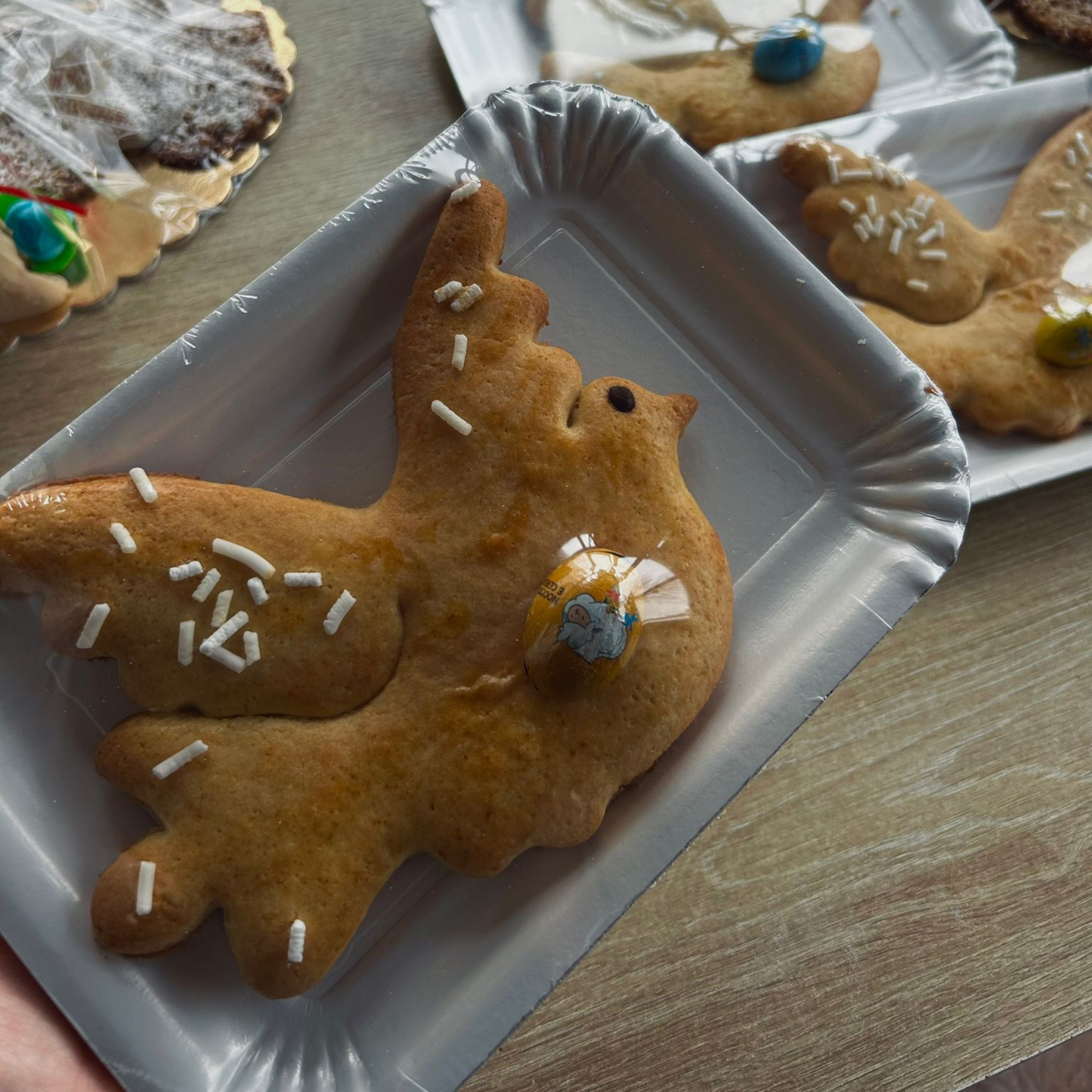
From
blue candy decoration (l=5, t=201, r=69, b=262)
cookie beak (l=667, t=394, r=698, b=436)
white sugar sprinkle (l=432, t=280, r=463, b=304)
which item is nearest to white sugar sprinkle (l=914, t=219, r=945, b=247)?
cookie beak (l=667, t=394, r=698, b=436)

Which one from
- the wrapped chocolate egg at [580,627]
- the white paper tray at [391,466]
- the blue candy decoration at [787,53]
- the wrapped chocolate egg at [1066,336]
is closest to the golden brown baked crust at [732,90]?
the blue candy decoration at [787,53]

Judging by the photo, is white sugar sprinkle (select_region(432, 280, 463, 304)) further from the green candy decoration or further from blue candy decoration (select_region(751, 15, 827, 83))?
blue candy decoration (select_region(751, 15, 827, 83))

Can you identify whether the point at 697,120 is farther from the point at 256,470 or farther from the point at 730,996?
the point at 730,996

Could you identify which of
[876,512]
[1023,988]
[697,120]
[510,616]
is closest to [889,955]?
[1023,988]

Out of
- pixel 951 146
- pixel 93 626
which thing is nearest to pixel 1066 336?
pixel 951 146

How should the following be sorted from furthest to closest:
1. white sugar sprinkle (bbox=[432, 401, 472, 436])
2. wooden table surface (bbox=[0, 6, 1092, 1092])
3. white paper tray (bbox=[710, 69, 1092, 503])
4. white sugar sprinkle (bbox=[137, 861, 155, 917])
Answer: white paper tray (bbox=[710, 69, 1092, 503]) < wooden table surface (bbox=[0, 6, 1092, 1092]) < white sugar sprinkle (bbox=[432, 401, 472, 436]) < white sugar sprinkle (bbox=[137, 861, 155, 917])

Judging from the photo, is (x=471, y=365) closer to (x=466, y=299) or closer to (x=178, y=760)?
(x=466, y=299)
